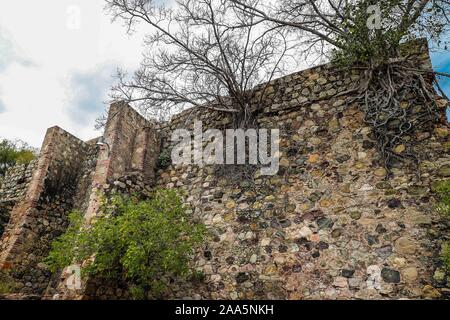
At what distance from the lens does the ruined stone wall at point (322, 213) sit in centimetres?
380

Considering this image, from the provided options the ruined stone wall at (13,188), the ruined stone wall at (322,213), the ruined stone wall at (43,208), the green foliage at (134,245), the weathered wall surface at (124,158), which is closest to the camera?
the ruined stone wall at (322,213)

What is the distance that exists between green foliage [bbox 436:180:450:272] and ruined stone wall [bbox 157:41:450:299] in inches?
5.6

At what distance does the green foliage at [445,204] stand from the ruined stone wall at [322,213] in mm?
142

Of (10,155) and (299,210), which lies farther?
(10,155)

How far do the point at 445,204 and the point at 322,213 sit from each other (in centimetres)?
147

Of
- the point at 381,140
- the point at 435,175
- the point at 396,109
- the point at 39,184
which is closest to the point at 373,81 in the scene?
the point at 396,109

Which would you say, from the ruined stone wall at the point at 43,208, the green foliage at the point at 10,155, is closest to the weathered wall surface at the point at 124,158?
the ruined stone wall at the point at 43,208

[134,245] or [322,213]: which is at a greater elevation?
[322,213]

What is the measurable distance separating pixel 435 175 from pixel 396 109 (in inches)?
41.7

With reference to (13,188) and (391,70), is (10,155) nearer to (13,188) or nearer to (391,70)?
(13,188)

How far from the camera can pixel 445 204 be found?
139 inches

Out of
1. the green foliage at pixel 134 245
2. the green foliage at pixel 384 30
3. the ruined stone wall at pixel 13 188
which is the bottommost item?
the green foliage at pixel 134 245

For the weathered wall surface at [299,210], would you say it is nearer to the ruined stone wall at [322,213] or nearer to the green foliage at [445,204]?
the ruined stone wall at [322,213]

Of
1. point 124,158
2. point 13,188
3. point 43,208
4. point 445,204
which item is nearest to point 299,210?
point 445,204
